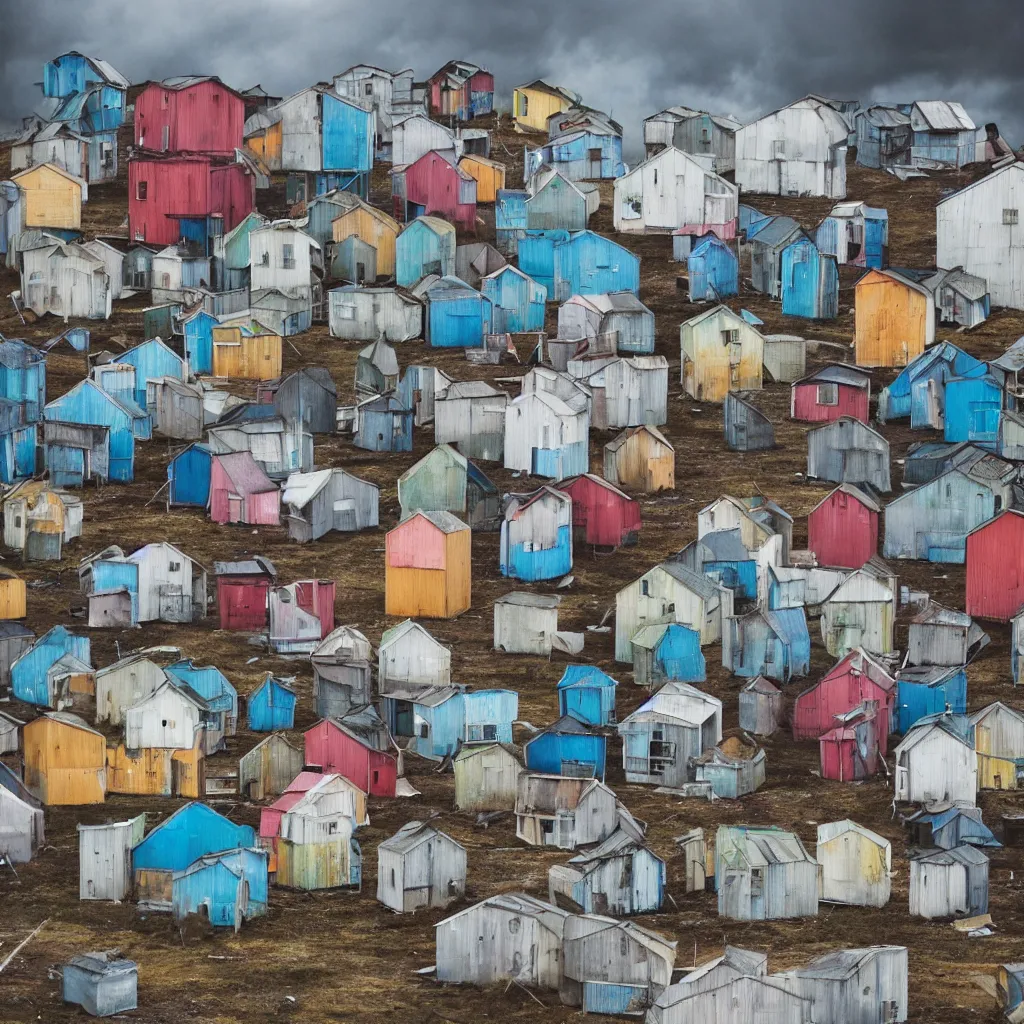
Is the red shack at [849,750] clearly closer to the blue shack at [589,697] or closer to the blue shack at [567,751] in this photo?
the blue shack at [567,751]

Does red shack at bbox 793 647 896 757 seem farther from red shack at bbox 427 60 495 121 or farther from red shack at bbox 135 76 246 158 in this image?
red shack at bbox 427 60 495 121

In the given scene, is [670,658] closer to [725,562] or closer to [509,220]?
[725,562]

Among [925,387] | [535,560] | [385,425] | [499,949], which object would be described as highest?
[925,387]

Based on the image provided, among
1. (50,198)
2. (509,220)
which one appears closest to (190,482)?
(509,220)

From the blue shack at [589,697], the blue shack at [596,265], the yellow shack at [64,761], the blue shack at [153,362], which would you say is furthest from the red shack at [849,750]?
the blue shack at [596,265]

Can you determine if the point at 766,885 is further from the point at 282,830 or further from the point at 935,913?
the point at 282,830

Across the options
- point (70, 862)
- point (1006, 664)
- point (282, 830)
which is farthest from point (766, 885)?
point (1006, 664)
